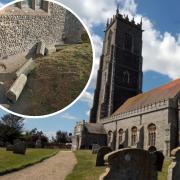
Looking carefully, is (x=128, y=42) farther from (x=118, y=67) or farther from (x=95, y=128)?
(x=95, y=128)

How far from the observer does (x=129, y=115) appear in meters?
37.1

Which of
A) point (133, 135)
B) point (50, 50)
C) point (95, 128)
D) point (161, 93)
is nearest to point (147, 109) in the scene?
point (133, 135)

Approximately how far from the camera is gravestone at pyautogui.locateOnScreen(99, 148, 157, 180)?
9.15 m

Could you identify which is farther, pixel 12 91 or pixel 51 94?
pixel 51 94

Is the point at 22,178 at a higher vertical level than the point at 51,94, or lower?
lower

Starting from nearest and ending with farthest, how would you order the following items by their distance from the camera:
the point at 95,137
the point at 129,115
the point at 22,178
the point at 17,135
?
the point at 22,178 < the point at 129,115 < the point at 95,137 < the point at 17,135

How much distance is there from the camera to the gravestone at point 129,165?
9.15m

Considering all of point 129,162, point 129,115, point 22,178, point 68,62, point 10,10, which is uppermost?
point 129,115

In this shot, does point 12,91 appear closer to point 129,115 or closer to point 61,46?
point 61,46

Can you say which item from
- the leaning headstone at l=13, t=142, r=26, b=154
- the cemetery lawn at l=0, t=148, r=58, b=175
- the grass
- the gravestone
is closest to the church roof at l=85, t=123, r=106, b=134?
the leaning headstone at l=13, t=142, r=26, b=154

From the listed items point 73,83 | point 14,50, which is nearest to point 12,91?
point 14,50

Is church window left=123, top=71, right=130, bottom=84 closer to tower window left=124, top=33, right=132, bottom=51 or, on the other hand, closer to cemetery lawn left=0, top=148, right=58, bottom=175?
tower window left=124, top=33, right=132, bottom=51

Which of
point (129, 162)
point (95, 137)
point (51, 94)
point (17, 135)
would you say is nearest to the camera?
point (51, 94)

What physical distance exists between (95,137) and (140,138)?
33.0 ft
